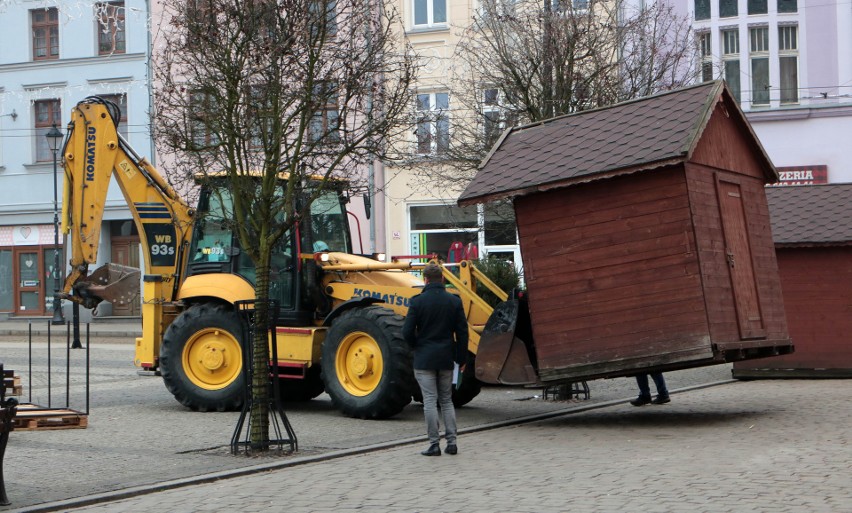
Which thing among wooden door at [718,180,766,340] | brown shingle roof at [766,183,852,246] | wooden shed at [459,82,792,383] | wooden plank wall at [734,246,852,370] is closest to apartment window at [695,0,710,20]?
brown shingle roof at [766,183,852,246]

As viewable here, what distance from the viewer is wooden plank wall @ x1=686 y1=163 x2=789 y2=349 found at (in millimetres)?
13273

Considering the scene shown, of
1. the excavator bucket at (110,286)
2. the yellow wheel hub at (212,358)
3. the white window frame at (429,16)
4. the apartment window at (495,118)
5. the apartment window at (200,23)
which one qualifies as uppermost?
the white window frame at (429,16)

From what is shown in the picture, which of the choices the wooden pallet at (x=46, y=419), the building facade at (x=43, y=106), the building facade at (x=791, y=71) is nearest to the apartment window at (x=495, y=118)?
the wooden pallet at (x=46, y=419)

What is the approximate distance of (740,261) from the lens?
560 inches

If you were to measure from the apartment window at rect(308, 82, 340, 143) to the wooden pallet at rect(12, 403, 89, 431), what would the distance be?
367cm

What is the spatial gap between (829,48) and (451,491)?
24395mm

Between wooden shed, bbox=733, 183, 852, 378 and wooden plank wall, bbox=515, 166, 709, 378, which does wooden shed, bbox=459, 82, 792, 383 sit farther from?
wooden shed, bbox=733, 183, 852, 378

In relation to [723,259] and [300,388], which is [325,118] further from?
[300,388]

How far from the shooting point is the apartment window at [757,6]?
3196 cm

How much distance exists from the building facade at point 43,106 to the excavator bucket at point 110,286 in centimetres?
2242

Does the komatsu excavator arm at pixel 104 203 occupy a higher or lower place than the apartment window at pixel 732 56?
lower

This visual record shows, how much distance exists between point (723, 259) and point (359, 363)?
4.24 m

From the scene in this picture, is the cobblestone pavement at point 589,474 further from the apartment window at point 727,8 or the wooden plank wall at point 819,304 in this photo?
the apartment window at point 727,8

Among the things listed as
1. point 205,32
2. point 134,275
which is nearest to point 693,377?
point 134,275
